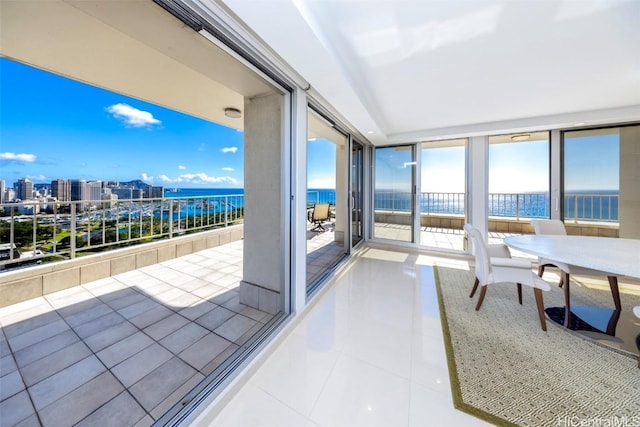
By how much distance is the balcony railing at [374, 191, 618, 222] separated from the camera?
3230 millimetres

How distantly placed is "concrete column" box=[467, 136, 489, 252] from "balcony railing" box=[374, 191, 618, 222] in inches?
28.2

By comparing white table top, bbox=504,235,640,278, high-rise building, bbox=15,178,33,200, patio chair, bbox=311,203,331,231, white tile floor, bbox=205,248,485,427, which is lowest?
white tile floor, bbox=205,248,485,427

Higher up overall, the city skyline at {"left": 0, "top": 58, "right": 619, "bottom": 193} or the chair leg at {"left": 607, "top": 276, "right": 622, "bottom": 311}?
the city skyline at {"left": 0, "top": 58, "right": 619, "bottom": 193}

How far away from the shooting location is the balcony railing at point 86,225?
90.2 inches

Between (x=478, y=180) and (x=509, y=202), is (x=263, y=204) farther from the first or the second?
(x=509, y=202)

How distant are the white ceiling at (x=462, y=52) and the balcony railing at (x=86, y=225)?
329 centimetres

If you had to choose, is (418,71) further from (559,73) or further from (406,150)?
(406,150)

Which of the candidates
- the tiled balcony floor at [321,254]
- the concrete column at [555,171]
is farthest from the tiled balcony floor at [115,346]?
the concrete column at [555,171]

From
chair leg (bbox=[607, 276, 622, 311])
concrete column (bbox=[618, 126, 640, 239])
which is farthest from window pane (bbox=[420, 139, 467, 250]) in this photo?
chair leg (bbox=[607, 276, 622, 311])

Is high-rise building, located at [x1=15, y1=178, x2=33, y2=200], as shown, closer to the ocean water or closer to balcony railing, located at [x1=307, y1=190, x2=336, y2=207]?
the ocean water

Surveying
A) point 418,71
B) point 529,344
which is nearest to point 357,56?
point 418,71

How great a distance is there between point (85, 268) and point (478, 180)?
613 centimetres

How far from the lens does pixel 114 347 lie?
1582mm

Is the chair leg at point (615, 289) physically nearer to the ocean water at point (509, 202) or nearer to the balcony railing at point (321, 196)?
the ocean water at point (509, 202)
